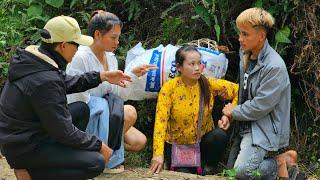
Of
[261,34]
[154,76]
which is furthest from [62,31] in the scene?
[261,34]

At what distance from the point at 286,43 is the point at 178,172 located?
1719 mm

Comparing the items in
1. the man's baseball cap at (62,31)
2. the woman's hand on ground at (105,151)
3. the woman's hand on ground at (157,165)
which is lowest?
the woman's hand on ground at (157,165)

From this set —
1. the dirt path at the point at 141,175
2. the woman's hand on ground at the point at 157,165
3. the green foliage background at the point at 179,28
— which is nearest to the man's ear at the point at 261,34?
the green foliage background at the point at 179,28

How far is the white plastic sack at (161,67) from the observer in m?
5.41

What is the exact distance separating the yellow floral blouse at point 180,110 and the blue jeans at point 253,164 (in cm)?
56

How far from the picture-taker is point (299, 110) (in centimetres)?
583

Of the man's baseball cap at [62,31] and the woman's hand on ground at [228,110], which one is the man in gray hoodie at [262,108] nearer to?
the woman's hand on ground at [228,110]

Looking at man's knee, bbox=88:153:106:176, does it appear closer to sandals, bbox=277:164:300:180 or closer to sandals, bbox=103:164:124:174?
sandals, bbox=103:164:124:174

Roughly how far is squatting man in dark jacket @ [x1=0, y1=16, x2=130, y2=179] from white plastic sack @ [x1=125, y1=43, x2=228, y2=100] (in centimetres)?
136

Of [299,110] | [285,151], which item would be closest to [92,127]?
[285,151]

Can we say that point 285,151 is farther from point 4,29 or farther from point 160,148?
point 4,29

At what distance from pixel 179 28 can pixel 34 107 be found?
2779 mm

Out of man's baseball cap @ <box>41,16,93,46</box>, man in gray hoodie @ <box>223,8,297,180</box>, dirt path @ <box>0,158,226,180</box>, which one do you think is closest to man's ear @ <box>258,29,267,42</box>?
man in gray hoodie @ <box>223,8,297,180</box>

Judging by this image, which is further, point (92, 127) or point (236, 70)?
point (236, 70)
